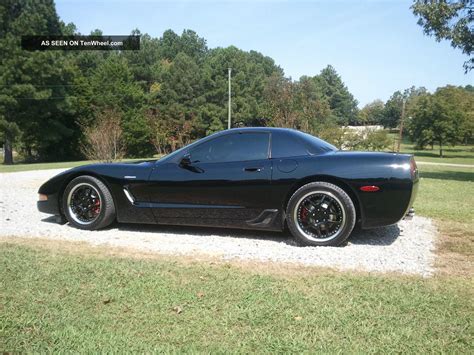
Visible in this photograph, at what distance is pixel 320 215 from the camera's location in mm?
4621

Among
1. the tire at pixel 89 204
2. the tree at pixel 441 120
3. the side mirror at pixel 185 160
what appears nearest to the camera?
the side mirror at pixel 185 160

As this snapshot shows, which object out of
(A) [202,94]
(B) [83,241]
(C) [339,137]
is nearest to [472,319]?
(B) [83,241]

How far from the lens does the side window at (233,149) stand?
4.98 meters

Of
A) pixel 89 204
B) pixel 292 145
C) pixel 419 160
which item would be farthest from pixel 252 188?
pixel 419 160

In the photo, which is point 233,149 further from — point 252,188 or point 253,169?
point 252,188

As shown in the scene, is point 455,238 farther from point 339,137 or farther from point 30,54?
point 30,54

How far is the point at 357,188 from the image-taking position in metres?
4.50

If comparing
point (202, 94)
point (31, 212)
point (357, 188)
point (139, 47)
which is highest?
point (139, 47)

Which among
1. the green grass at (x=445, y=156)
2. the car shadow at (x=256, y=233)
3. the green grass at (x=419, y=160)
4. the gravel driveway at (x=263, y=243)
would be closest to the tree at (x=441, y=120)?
the green grass at (x=445, y=156)

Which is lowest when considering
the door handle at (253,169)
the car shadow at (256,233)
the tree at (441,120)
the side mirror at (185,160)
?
the car shadow at (256,233)

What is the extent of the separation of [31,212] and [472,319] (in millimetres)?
6427

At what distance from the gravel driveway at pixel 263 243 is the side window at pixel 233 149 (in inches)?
38.7

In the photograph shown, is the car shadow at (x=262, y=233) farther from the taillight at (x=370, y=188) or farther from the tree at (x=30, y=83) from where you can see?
the tree at (x=30, y=83)

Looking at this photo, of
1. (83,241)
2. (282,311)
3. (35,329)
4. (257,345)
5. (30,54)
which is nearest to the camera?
(257,345)
